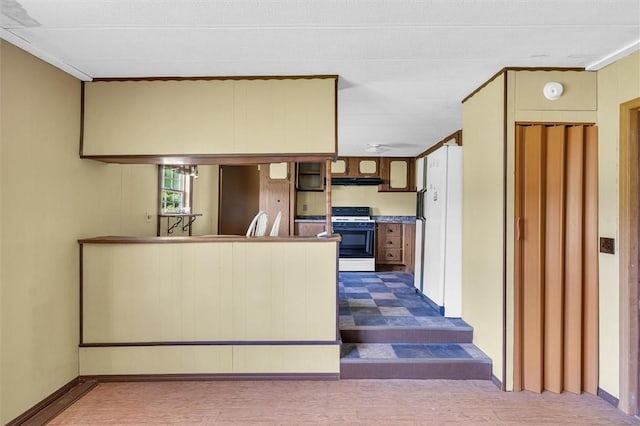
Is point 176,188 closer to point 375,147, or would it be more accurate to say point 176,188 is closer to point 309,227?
point 309,227

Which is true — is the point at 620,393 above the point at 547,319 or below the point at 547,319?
below

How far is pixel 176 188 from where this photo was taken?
4.45 m

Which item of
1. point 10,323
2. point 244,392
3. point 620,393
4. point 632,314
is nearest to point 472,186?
point 632,314

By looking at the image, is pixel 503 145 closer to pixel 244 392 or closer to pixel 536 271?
pixel 536 271

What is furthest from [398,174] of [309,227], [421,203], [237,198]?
[237,198]

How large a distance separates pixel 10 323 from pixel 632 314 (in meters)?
3.90

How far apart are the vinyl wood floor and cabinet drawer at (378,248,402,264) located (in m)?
3.41

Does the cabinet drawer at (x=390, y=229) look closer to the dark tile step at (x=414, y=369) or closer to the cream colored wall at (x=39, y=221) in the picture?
the dark tile step at (x=414, y=369)

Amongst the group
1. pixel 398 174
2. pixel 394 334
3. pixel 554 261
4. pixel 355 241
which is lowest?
pixel 394 334

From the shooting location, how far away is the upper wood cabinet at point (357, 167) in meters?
6.14

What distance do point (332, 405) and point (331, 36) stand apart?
238cm

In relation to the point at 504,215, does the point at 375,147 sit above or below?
above

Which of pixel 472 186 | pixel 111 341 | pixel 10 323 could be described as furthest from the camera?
pixel 472 186

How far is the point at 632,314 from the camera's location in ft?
7.18
